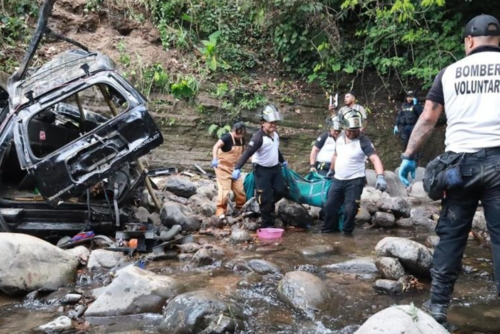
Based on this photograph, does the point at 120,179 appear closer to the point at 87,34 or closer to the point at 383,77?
the point at 87,34

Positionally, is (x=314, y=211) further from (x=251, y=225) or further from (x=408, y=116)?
(x=408, y=116)

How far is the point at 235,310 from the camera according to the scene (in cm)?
393

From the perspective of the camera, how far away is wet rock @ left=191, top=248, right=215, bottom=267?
219 inches

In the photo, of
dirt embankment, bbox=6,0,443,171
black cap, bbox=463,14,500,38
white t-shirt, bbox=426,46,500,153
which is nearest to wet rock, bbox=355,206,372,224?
dirt embankment, bbox=6,0,443,171

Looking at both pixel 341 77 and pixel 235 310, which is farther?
pixel 341 77

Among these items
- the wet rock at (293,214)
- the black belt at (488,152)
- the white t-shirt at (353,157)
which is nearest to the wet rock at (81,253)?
the wet rock at (293,214)

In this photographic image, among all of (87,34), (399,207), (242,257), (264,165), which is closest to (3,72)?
(87,34)

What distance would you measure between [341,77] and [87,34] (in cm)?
693

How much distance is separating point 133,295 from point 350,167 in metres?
3.61

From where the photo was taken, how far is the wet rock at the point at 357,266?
5.24 metres

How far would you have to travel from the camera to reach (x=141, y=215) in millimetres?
7156

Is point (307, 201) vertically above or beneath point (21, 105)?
beneath

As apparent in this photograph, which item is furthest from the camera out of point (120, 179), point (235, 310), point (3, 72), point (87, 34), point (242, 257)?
point (87, 34)

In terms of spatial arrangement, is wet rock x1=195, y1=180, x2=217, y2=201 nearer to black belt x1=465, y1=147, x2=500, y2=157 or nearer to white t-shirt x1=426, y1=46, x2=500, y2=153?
white t-shirt x1=426, y1=46, x2=500, y2=153
